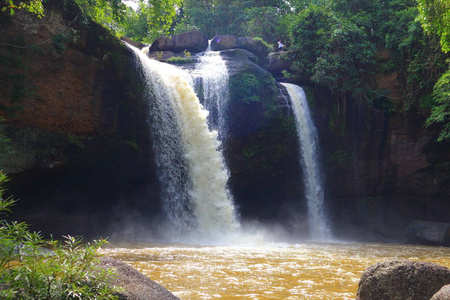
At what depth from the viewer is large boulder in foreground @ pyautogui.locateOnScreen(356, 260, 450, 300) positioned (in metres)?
4.71

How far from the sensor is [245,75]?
17547 mm

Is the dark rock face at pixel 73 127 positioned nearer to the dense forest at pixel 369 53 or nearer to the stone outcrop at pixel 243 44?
the dense forest at pixel 369 53

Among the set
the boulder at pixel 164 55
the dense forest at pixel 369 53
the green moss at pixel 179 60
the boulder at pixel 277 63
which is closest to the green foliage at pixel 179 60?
the green moss at pixel 179 60

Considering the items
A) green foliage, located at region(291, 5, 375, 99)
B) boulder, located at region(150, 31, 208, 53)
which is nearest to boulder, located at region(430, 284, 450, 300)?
green foliage, located at region(291, 5, 375, 99)

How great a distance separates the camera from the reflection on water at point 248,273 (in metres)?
5.86

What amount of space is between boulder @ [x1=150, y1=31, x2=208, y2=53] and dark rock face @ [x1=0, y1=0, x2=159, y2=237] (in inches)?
359

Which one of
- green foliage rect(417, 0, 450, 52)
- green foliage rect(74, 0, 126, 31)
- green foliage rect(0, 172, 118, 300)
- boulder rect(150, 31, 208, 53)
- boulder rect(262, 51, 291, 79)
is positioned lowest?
green foliage rect(0, 172, 118, 300)

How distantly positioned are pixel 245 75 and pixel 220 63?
2.23 meters

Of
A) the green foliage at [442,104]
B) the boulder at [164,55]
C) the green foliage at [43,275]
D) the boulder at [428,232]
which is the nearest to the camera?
the green foliage at [43,275]

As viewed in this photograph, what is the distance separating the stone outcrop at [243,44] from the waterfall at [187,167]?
944cm

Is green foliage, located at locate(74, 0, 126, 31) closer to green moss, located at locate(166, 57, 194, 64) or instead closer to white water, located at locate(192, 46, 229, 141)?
green moss, located at locate(166, 57, 194, 64)

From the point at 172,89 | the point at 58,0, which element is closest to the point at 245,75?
the point at 172,89

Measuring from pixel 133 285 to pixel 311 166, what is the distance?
15.2 meters

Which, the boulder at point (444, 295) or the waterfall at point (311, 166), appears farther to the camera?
the waterfall at point (311, 166)
